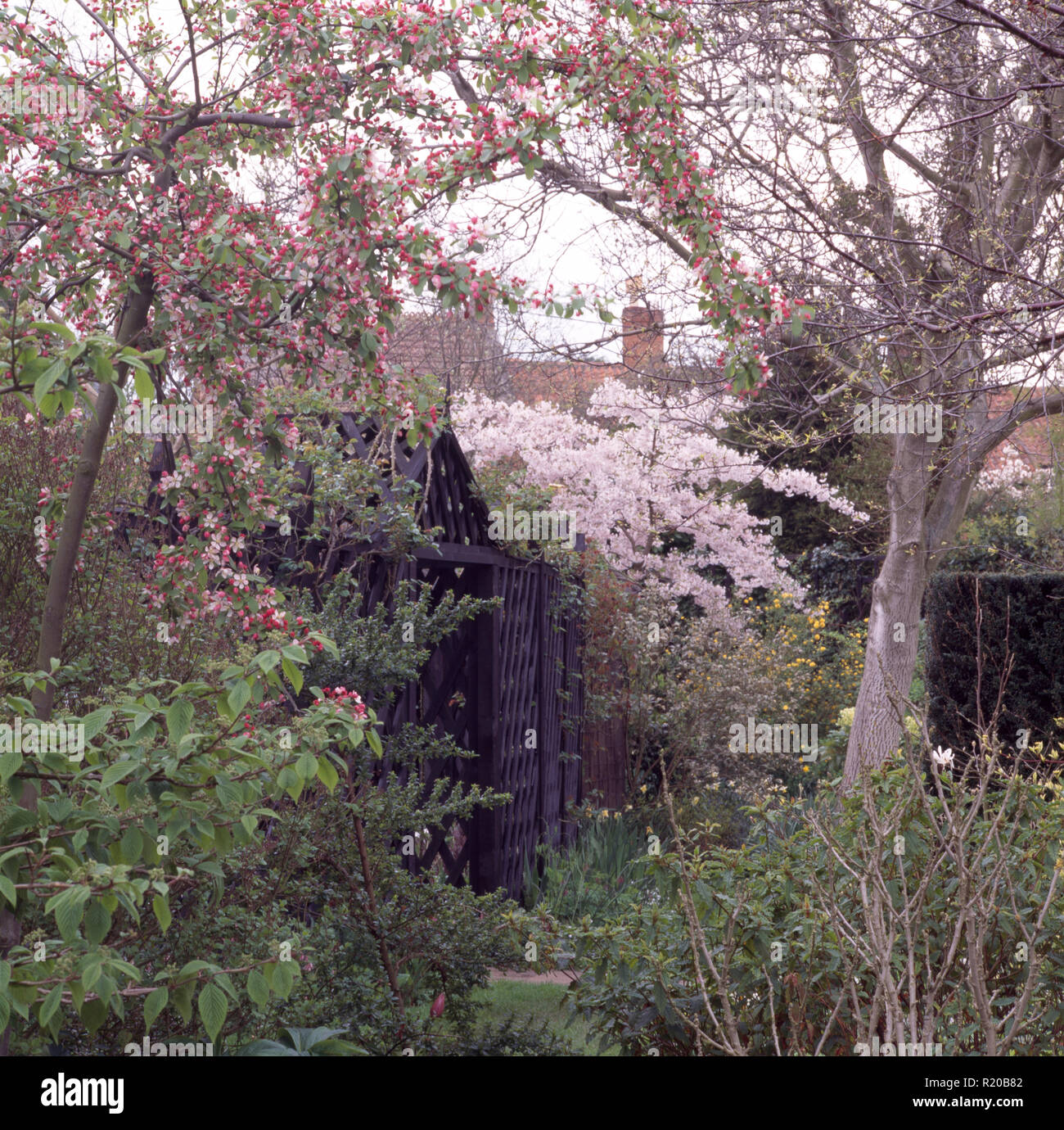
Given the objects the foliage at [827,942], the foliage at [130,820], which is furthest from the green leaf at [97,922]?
the foliage at [827,942]

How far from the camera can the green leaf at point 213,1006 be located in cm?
213

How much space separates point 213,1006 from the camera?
2154 millimetres

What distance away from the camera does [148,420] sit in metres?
3.85

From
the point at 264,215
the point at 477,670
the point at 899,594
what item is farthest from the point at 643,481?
the point at 264,215

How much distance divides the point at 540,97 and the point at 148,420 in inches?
69.0

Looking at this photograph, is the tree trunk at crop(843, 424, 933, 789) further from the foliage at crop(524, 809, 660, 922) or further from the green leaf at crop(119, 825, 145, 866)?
the green leaf at crop(119, 825, 145, 866)

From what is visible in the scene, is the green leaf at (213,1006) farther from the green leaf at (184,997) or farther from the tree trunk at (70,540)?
the tree trunk at (70,540)

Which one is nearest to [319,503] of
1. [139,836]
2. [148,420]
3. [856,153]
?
[148,420]

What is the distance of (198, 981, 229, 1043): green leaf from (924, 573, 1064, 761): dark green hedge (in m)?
7.53

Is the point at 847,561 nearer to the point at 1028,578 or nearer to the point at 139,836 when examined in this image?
the point at 1028,578

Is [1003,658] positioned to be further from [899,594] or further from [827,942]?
[827,942]

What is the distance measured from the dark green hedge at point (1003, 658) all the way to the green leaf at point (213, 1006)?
24.7 ft

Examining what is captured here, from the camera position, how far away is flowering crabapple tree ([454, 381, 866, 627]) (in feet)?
36.3

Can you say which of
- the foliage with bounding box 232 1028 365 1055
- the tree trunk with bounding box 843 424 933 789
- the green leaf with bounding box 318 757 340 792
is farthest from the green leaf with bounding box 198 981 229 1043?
the tree trunk with bounding box 843 424 933 789
